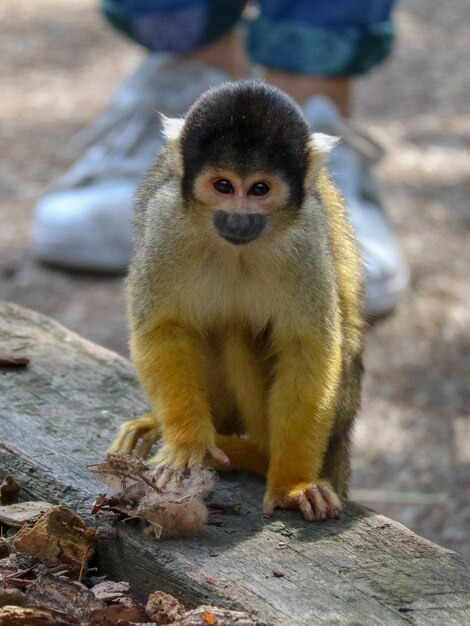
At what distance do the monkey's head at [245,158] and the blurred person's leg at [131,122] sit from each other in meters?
2.91

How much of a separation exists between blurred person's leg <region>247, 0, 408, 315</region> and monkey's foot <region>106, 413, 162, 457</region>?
2.43 m

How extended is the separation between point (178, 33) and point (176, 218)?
10.4 feet

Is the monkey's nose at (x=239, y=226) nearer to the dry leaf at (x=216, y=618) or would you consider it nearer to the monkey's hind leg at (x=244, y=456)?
the monkey's hind leg at (x=244, y=456)

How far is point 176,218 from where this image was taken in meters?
3.04

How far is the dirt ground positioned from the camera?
15.6ft

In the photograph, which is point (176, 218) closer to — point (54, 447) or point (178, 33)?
point (54, 447)

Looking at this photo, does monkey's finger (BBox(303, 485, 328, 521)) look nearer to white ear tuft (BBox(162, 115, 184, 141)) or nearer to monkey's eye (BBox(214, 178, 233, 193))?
monkey's eye (BBox(214, 178, 233, 193))

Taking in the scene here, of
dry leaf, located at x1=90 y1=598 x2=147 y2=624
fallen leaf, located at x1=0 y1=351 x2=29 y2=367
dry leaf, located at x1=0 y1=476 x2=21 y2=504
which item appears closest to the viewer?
dry leaf, located at x1=90 y1=598 x2=147 y2=624

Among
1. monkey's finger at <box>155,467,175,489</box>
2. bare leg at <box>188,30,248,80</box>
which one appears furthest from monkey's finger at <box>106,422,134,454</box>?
bare leg at <box>188,30,248,80</box>

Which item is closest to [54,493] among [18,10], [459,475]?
[459,475]

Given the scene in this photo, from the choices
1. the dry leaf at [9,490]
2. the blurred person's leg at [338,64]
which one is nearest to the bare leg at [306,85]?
the blurred person's leg at [338,64]

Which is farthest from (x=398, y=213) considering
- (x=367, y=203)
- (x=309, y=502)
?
(x=309, y=502)

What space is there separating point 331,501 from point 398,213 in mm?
4260

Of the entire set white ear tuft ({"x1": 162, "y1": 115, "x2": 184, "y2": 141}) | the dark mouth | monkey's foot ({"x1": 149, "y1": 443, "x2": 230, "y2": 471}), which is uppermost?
white ear tuft ({"x1": 162, "y1": 115, "x2": 184, "y2": 141})
